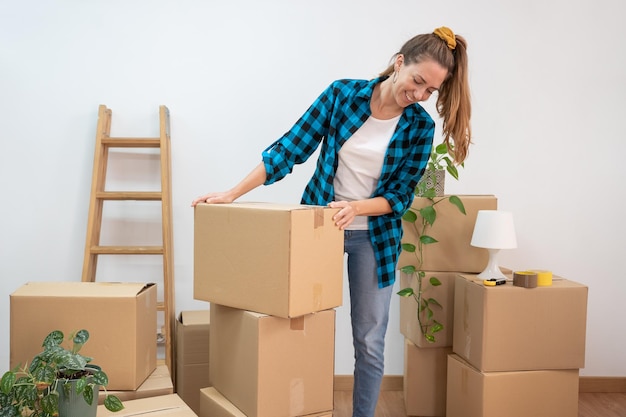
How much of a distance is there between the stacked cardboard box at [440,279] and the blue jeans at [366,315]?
615 mm

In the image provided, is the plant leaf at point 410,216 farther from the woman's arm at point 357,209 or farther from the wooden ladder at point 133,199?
the wooden ladder at point 133,199

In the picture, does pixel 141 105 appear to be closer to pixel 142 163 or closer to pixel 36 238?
pixel 142 163

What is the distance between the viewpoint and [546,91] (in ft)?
8.91

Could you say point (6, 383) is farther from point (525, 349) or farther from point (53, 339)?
point (525, 349)

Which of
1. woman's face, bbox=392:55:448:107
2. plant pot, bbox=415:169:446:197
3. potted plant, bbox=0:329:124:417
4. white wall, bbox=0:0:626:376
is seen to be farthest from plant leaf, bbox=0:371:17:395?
plant pot, bbox=415:169:446:197

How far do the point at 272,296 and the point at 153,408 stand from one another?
481 mm

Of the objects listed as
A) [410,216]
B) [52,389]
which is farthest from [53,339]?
[410,216]

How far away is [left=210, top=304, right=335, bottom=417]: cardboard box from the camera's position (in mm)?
1654

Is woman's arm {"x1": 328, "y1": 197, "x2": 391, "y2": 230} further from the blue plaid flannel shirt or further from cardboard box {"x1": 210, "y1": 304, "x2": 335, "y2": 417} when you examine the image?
cardboard box {"x1": 210, "y1": 304, "x2": 335, "y2": 417}

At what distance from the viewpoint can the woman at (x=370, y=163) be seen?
→ 5.87 feet

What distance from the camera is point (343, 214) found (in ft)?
5.49

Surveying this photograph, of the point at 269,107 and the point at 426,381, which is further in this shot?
the point at 269,107

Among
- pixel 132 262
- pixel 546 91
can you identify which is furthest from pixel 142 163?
pixel 546 91

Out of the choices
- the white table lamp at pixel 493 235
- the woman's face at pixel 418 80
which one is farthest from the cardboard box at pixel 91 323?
the white table lamp at pixel 493 235
